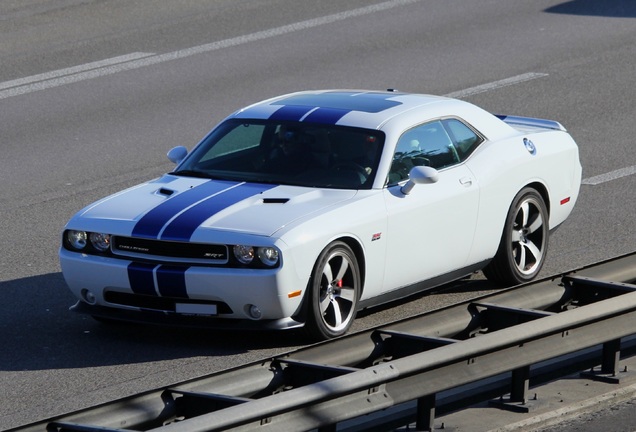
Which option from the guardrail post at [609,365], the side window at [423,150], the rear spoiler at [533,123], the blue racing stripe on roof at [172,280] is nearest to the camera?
the guardrail post at [609,365]

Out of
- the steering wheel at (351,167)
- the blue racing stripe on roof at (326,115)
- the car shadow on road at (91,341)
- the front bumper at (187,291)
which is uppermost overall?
the blue racing stripe on roof at (326,115)

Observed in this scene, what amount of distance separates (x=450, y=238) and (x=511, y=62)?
9.31m

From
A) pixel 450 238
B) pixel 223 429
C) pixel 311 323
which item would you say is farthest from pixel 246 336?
pixel 223 429

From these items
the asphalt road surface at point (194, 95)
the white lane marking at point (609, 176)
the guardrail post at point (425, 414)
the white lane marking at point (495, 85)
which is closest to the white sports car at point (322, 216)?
the asphalt road surface at point (194, 95)

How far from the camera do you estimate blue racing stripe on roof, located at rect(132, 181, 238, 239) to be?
29.2 ft

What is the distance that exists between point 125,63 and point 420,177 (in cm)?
994

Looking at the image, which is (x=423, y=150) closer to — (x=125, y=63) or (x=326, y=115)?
(x=326, y=115)

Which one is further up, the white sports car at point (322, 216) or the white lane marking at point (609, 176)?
the white sports car at point (322, 216)

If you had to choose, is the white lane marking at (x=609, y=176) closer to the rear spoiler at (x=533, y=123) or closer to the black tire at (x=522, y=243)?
the rear spoiler at (x=533, y=123)

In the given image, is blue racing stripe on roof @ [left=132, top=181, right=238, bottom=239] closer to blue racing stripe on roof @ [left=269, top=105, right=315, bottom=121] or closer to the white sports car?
the white sports car

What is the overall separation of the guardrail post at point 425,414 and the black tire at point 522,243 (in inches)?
135

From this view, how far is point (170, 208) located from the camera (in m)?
9.13

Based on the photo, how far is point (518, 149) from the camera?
10.6 m

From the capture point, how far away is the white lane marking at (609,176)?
1374 centimetres
